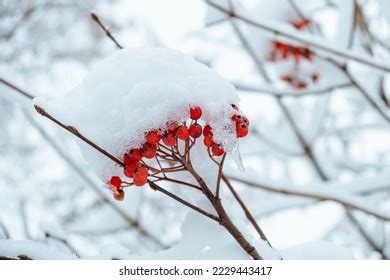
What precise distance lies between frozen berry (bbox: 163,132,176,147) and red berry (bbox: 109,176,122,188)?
0.36ft

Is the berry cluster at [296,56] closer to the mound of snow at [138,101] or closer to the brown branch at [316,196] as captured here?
the brown branch at [316,196]

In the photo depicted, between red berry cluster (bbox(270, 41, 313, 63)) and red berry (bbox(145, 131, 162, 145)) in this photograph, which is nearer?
red berry (bbox(145, 131, 162, 145))

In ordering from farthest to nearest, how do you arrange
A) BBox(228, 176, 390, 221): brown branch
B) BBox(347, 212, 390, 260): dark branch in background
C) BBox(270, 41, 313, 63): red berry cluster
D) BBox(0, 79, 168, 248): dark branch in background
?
BBox(270, 41, 313, 63): red berry cluster → BBox(347, 212, 390, 260): dark branch in background → BBox(0, 79, 168, 248): dark branch in background → BBox(228, 176, 390, 221): brown branch

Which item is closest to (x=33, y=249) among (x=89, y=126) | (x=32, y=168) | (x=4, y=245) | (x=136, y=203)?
(x=4, y=245)

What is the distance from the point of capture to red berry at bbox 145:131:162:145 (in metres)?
0.68

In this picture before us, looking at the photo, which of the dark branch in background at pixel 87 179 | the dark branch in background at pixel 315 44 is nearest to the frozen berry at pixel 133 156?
the dark branch in background at pixel 315 44

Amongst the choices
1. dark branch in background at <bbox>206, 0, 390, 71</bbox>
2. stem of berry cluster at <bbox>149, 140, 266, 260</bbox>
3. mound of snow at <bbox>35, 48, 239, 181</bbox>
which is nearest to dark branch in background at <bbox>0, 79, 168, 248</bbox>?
dark branch in background at <bbox>206, 0, 390, 71</bbox>

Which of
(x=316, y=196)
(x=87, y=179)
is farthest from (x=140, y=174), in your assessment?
(x=87, y=179)

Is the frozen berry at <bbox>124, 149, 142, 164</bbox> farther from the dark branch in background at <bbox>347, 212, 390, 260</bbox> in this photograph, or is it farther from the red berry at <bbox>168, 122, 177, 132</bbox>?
the dark branch in background at <bbox>347, 212, 390, 260</bbox>

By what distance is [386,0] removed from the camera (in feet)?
4.21

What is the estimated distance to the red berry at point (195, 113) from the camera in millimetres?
688

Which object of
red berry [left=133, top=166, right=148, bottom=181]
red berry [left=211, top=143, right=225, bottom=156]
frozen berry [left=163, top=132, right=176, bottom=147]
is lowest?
red berry [left=133, top=166, right=148, bottom=181]

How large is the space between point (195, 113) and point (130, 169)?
0.40ft

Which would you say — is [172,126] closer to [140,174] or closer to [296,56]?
[140,174]
